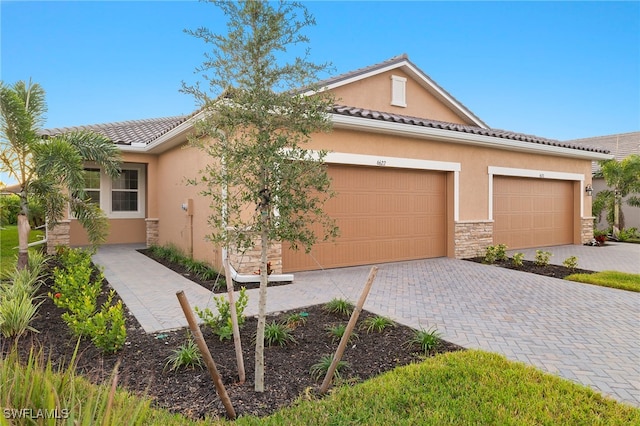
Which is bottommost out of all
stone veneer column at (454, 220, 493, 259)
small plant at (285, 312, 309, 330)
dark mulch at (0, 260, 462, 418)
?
dark mulch at (0, 260, 462, 418)

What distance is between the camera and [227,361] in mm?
4121

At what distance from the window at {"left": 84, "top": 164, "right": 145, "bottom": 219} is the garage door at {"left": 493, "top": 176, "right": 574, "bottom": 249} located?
43.9 feet

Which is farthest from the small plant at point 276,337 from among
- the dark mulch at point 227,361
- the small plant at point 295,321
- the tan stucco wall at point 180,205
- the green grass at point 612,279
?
the green grass at point 612,279

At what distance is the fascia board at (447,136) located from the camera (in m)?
8.91

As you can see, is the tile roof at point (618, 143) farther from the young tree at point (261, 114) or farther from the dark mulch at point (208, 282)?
the young tree at point (261, 114)

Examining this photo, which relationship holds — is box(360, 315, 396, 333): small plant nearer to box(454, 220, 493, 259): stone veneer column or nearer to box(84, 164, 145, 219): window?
box(454, 220, 493, 259): stone veneer column

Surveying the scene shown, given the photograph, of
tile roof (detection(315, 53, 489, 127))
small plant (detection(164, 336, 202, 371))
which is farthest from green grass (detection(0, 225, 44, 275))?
tile roof (detection(315, 53, 489, 127))

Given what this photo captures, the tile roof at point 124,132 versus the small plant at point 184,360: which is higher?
the tile roof at point 124,132

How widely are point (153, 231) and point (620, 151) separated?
26960 millimetres

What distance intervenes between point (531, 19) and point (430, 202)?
21.4ft

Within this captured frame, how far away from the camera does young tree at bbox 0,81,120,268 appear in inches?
285

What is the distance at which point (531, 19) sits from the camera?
449 inches

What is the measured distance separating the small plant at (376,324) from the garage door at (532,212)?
29.2ft

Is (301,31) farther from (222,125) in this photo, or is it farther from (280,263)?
(280,263)
